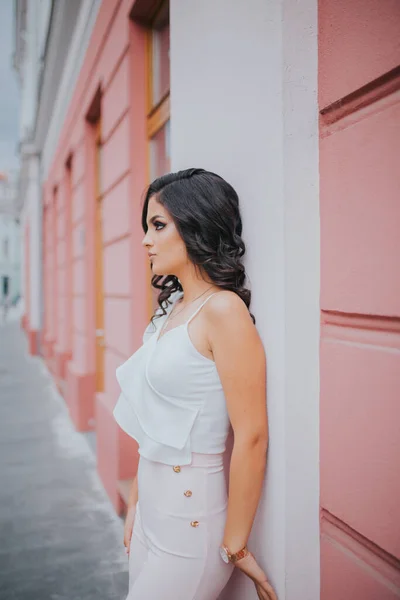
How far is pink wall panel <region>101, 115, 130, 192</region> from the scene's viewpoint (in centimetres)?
313

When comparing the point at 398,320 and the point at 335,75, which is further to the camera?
the point at 335,75

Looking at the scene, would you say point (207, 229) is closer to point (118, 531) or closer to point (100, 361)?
point (118, 531)

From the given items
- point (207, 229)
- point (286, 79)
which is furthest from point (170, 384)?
point (286, 79)

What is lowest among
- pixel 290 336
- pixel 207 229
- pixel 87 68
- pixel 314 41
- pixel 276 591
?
pixel 276 591

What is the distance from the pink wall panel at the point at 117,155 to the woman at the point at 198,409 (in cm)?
187

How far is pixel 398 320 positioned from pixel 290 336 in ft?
1.09

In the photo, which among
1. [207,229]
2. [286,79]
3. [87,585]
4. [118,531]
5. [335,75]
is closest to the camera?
[335,75]

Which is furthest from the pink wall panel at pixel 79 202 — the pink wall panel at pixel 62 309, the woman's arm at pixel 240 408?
the woman's arm at pixel 240 408

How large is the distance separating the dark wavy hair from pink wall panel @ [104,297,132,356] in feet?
5.96

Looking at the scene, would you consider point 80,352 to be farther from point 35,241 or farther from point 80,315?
point 35,241

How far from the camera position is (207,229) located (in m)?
1.35

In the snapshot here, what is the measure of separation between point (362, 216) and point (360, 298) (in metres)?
0.19

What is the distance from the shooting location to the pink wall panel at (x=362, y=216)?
94 cm

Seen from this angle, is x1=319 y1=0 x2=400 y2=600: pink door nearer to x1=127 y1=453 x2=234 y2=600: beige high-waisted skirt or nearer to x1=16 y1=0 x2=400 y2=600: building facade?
x1=16 y1=0 x2=400 y2=600: building facade
